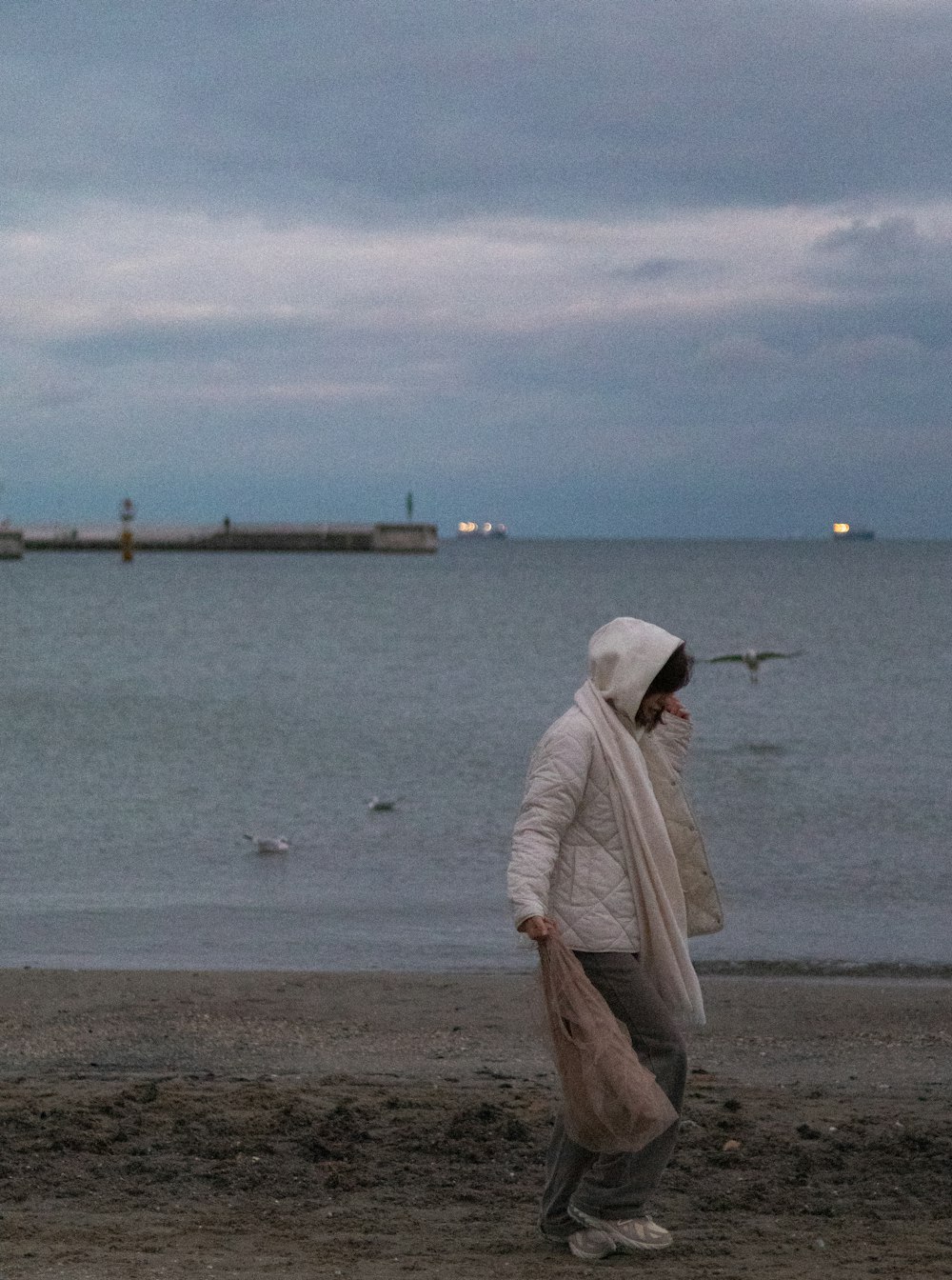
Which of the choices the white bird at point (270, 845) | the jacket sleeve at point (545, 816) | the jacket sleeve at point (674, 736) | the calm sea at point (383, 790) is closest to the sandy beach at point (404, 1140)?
the jacket sleeve at point (545, 816)

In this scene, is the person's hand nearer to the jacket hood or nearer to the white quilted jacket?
the white quilted jacket

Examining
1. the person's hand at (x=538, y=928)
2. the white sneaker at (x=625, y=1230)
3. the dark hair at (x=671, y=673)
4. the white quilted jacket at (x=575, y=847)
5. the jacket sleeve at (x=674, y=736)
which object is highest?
the dark hair at (x=671, y=673)

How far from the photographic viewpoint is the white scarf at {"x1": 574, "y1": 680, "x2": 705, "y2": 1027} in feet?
14.8

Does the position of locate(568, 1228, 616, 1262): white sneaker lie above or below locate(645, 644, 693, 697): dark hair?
below

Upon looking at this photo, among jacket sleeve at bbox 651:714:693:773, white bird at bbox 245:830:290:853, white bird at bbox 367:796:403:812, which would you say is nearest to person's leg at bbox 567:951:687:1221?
jacket sleeve at bbox 651:714:693:773

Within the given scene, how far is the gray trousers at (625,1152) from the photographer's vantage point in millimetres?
4512

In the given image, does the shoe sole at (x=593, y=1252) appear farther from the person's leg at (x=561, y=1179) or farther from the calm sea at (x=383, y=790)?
the calm sea at (x=383, y=790)

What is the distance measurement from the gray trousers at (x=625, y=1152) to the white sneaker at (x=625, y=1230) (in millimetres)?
16

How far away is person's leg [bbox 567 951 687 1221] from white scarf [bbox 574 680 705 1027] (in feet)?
0.18

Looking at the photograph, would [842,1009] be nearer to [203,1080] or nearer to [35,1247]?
[203,1080]

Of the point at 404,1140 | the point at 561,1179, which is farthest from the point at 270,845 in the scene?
the point at 561,1179

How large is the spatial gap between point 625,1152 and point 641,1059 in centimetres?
25

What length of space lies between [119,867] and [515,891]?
11.8 metres

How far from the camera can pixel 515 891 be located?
4383 millimetres
